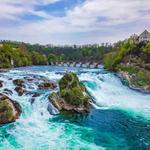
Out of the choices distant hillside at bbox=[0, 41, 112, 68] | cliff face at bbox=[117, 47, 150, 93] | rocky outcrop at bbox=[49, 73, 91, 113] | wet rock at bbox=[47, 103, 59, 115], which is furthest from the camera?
distant hillside at bbox=[0, 41, 112, 68]

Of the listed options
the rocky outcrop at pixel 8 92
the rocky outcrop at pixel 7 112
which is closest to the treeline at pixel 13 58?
the rocky outcrop at pixel 8 92

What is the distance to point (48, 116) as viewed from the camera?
2497 cm

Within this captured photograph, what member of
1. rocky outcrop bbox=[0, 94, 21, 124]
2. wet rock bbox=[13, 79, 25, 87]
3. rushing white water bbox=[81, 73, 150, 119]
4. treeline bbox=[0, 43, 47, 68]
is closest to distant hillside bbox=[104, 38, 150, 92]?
rushing white water bbox=[81, 73, 150, 119]

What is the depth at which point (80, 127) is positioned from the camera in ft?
75.3

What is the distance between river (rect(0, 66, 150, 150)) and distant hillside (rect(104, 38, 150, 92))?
926 centimetres

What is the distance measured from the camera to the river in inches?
755

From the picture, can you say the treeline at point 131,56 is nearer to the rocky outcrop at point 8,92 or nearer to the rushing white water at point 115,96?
the rushing white water at point 115,96

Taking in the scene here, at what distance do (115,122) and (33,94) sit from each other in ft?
27.8

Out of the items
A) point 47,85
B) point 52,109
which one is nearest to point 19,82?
point 47,85

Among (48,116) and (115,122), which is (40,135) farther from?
(115,122)

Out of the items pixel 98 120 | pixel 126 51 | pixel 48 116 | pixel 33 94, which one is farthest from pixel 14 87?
pixel 126 51

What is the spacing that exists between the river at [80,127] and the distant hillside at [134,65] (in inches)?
364

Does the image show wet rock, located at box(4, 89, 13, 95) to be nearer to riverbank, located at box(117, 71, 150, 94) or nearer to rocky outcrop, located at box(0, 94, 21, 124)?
rocky outcrop, located at box(0, 94, 21, 124)

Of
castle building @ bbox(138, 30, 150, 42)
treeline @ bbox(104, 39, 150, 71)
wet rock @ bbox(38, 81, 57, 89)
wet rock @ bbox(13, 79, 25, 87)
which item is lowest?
wet rock @ bbox(38, 81, 57, 89)
